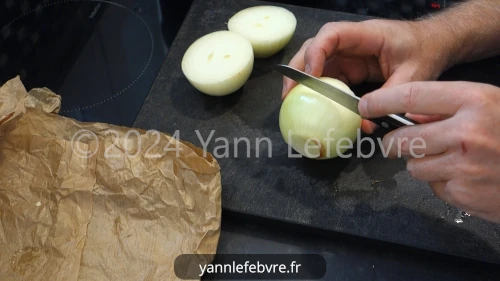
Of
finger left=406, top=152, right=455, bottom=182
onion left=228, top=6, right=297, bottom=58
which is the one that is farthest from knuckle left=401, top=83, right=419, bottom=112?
onion left=228, top=6, right=297, bottom=58

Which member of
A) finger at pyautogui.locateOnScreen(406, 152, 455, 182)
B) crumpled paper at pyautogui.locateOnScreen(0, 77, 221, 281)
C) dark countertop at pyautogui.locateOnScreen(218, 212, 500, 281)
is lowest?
dark countertop at pyautogui.locateOnScreen(218, 212, 500, 281)

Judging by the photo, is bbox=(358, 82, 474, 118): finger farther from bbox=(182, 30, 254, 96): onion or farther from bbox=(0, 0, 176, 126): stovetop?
bbox=(0, 0, 176, 126): stovetop

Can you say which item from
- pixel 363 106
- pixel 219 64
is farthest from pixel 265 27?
pixel 363 106

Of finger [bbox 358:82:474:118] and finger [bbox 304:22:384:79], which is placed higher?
finger [bbox 358:82:474:118]

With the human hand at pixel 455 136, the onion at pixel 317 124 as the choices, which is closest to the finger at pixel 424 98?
the human hand at pixel 455 136

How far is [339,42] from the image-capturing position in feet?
3.60

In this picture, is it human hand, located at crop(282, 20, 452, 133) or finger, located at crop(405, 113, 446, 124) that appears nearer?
finger, located at crop(405, 113, 446, 124)

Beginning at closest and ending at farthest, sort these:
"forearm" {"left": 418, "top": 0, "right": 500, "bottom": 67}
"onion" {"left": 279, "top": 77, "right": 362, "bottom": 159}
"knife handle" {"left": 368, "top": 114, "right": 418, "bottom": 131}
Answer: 1. "knife handle" {"left": 368, "top": 114, "right": 418, "bottom": 131}
2. "onion" {"left": 279, "top": 77, "right": 362, "bottom": 159}
3. "forearm" {"left": 418, "top": 0, "right": 500, "bottom": 67}

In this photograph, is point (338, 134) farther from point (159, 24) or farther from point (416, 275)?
point (159, 24)

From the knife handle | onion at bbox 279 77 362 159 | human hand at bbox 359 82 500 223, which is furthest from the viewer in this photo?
onion at bbox 279 77 362 159

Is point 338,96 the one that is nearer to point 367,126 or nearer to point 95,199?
point 367,126

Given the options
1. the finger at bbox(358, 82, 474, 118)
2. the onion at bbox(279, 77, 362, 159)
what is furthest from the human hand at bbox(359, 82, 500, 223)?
the onion at bbox(279, 77, 362, 159)

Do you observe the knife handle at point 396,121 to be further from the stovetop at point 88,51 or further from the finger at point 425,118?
the stovetop at point 88,51

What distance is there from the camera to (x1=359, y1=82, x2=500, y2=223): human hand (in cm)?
81
